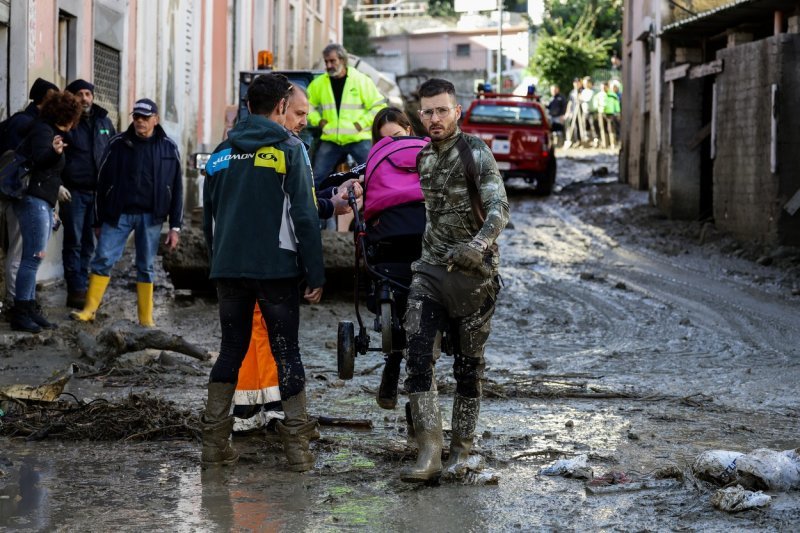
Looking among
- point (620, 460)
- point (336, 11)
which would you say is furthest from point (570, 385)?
point (336, 11)

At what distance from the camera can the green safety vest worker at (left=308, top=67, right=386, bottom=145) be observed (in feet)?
39.1

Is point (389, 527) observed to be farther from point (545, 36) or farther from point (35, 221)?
point (545, 36)

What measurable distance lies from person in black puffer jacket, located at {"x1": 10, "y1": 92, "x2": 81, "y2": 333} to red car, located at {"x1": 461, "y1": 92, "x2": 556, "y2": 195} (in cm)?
1644

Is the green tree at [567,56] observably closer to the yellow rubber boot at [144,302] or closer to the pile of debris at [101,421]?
the yellow rubber boot at [144,302]

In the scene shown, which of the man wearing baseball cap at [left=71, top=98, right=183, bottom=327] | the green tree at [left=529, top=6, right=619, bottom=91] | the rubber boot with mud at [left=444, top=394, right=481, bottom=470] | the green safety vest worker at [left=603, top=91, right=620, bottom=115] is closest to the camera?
the rubber boot with mud at [left=444, top=394, right=481, bottom=470]

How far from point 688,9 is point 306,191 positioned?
19024 millimetres

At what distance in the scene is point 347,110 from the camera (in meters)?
11.9

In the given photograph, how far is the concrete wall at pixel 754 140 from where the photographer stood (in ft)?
51.4

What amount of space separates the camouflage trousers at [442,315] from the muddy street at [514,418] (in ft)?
1.61

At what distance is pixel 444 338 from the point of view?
6.05 m

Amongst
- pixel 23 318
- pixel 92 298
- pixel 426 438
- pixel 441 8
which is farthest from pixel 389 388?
pixel 441 8

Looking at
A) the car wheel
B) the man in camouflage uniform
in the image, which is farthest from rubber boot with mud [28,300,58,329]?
the man in camouflage uniform

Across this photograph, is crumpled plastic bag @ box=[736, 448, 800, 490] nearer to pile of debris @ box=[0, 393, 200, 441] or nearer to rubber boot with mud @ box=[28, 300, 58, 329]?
pile of debris @ box=[0, 393, 200, 441]

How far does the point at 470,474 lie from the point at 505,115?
21971 mm
